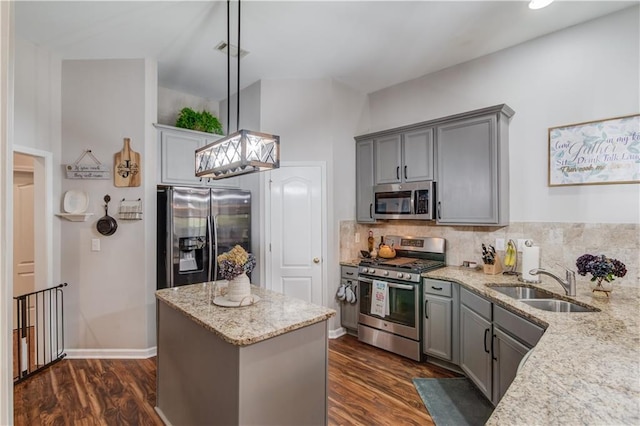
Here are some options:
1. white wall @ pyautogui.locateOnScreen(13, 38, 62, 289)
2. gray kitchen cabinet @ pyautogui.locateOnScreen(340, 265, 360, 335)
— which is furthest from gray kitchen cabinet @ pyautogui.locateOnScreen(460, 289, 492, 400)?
white wall @ pyautogui.locateOnScreen(13, 38, 62, 289)

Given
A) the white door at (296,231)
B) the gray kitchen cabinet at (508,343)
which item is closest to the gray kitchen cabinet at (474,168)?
the gray kitchen cabinet at (508,343)

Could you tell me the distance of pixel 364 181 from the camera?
4.05 meters

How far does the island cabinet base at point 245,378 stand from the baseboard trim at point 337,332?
178 centimetres

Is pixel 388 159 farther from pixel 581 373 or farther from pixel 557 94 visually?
pixel 581 373

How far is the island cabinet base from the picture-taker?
1646 millimetres

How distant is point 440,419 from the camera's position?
7.52 ft

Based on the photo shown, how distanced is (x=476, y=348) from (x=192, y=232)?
117 inches

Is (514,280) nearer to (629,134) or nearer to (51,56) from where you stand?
(629,134)

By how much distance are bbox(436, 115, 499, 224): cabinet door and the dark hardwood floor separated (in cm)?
156

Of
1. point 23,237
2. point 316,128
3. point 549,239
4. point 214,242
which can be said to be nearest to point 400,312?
point 549,239

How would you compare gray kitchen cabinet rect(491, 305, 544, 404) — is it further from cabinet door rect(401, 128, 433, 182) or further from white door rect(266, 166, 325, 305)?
white door rect(266, 166, 325, 305)

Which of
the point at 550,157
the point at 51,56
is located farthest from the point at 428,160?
the point at 51,56

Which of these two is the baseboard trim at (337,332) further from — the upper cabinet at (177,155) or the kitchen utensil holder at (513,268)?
the upper cabinet at (177,155)

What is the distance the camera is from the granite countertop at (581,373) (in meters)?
0.90
